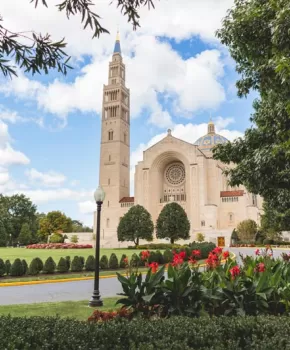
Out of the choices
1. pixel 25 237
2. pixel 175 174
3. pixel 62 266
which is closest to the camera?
pixel 62 266

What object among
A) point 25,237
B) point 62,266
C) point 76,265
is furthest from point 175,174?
point 62,266

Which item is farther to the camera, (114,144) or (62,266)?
(114,144)

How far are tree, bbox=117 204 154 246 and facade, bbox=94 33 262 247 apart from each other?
13.9 meters

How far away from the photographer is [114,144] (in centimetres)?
7594

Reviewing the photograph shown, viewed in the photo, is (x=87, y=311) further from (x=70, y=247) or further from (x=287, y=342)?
(x=70, y=247)

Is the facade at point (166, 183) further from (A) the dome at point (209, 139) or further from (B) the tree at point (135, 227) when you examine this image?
(A) the dome at point (209, 139)

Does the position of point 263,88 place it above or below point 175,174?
below

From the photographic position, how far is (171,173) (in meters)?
71.7

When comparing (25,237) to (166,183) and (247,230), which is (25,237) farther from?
(247,230)

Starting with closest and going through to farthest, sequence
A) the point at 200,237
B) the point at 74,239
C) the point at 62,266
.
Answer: the point at 62,266
the point at 200,237
the point at 74,239

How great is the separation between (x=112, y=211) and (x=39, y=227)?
23.0 metres

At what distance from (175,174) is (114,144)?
14877 millimetres

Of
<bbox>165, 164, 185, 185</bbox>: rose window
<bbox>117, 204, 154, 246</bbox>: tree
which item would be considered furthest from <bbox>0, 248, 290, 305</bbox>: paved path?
<bbox>165, 164, 185, 185</bbox>: rose window

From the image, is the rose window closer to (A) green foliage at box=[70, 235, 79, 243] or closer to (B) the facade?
(B) the facade
